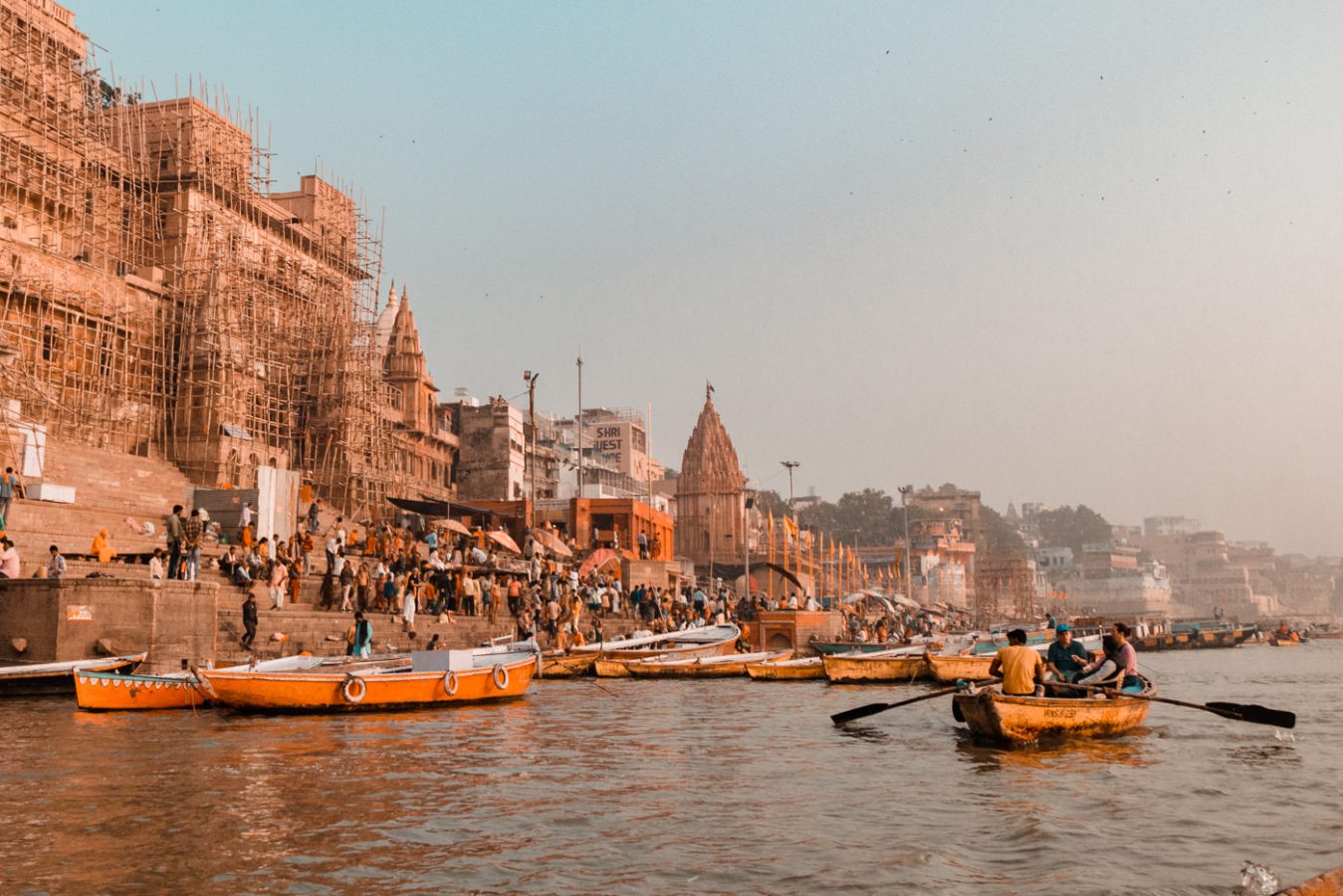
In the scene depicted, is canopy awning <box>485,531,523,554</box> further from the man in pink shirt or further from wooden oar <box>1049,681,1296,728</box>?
wooden oar <box>1049,681,1296,728</box>

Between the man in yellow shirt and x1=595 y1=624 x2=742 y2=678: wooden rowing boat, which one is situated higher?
the man in yellow shirt

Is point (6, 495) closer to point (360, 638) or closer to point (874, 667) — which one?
point (360, 638)

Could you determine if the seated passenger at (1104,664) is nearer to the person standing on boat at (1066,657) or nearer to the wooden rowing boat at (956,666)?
the person standing on boat at (1066,657)

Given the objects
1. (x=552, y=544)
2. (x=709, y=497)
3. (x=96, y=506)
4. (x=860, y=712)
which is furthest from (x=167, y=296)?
(x=709, y=497)

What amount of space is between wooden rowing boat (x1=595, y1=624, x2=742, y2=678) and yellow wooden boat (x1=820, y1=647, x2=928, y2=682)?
5342 millimetres

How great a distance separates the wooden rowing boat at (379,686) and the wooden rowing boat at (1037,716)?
8.32 metres

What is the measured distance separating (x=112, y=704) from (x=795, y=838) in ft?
41.5

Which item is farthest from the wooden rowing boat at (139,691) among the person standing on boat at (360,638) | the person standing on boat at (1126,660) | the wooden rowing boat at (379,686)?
the person standing on boat at (1126,660)

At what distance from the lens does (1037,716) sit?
49.6ft

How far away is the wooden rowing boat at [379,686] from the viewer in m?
17.6

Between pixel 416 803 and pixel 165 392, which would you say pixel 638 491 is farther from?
pixel 416 803

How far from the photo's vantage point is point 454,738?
52.2 ft

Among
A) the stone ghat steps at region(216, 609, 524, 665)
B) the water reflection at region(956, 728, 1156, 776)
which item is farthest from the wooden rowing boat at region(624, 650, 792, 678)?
the water reflection at region(956, 728, 1156, 776)

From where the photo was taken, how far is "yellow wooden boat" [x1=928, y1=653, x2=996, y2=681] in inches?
1032
